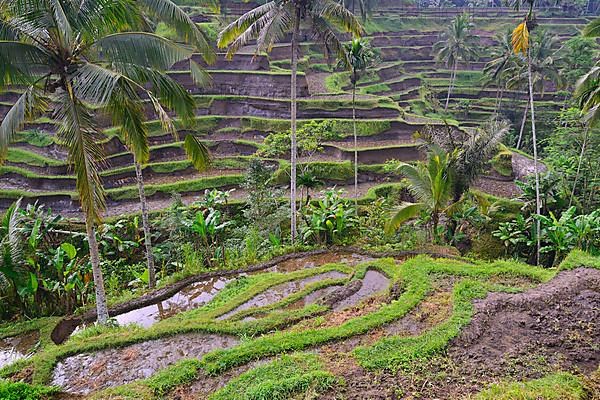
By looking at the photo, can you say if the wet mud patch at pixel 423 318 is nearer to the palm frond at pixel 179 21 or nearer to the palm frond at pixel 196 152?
the palm frond at pixel 196 152

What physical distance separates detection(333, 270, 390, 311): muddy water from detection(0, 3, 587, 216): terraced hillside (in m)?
9.73

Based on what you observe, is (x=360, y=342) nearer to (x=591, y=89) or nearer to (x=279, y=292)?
(x=279, y=292)

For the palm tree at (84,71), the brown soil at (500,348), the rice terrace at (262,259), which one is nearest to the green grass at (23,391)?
the rice terrace at (262,259)

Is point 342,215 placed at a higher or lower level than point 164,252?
higher

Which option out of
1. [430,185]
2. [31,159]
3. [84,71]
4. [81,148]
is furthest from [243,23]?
[31,159]

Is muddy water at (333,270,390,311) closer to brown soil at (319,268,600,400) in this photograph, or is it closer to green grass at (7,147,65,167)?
brown soil at (319,268,600,400)

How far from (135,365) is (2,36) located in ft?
17.0

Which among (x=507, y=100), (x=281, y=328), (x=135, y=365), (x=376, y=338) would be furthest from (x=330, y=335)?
(x=507, y=100)

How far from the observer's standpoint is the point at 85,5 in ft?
20.6

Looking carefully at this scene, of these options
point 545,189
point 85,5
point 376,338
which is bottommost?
point 376,338

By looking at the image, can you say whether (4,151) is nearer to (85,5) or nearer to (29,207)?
(85,5)

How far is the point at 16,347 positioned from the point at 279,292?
5.20m

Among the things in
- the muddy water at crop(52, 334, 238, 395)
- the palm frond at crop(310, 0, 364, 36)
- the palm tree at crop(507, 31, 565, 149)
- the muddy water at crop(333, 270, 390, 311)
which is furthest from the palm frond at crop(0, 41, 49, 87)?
the palm tree at crop(507, 31, 565, 149)

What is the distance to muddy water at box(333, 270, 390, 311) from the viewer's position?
26.4 feet
